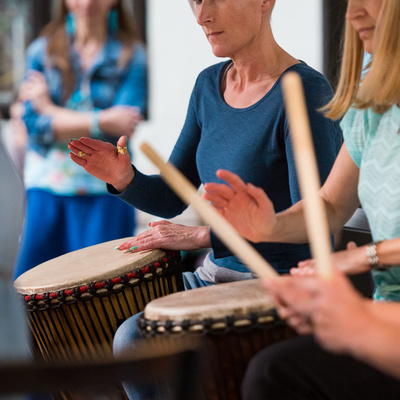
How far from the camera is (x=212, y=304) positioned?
115cm

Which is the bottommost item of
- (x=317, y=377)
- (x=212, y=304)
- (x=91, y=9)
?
(x=317, y=377)

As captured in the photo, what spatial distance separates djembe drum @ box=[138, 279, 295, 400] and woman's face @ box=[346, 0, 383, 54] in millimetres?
537

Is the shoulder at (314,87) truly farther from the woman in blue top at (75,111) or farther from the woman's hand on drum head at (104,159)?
the woman in blue top at (75,111)

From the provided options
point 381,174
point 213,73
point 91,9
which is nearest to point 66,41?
point 91,9

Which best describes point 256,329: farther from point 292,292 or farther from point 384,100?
point 384,100

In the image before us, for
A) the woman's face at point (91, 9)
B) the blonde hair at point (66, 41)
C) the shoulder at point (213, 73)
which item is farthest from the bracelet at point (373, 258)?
the woman's face at point (91, 9)

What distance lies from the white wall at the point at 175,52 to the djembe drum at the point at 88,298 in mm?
2888

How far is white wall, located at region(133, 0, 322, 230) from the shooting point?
445 centimetres

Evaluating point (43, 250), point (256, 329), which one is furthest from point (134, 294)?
point (43, 250)

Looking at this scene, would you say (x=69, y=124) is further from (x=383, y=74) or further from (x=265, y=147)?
(x=383, y=74)

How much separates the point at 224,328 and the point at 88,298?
46cm

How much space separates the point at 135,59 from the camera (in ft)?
8.48

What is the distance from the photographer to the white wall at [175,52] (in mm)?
4449

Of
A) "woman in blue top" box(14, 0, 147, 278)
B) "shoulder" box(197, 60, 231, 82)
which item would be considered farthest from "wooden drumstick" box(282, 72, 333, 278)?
"woman in blue top" box(14, 0, 147, 278)
